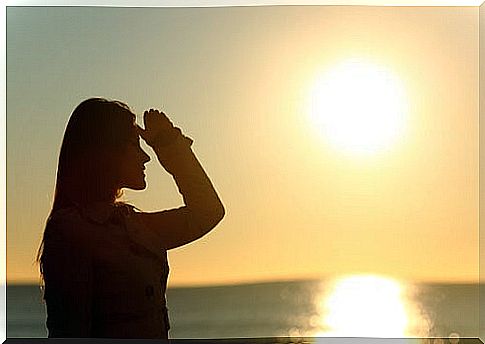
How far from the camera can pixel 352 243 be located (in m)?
3.07

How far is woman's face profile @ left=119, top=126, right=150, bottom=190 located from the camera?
3.07 meters

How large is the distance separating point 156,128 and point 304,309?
764 mm

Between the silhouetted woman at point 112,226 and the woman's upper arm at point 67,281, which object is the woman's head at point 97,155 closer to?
the silhouetted woman at point 112,226

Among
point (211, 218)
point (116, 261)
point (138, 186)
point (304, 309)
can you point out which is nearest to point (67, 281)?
point (116, 261)

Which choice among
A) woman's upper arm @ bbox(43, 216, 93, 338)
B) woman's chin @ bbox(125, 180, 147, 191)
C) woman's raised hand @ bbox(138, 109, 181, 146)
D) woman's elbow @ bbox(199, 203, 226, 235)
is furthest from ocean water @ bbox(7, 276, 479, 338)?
woman's raised hand @ bbox(138, 109, 181, 146)

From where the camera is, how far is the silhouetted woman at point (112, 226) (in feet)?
9.99

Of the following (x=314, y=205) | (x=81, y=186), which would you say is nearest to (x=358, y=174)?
(x=314, y=205)

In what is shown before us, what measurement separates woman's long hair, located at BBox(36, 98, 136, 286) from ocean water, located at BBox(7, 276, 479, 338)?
213 millimetres

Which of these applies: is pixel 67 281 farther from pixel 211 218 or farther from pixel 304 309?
pixel 304 309

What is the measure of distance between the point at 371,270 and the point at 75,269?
963 millimetres

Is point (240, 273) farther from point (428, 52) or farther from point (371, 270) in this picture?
point (428, 52)

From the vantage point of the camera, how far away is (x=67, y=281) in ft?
10.0

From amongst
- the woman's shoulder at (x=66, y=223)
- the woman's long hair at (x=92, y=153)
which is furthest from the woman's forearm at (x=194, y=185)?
the woman's shoulder at (x=66, y=223)

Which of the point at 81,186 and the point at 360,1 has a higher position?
the point at 360,1
